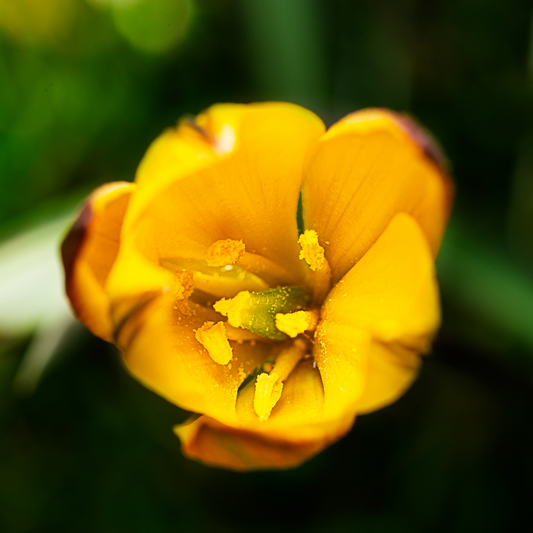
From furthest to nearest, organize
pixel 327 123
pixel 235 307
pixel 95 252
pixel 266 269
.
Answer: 1. pixel 327 123
2. pixel 266 269
3. pixel 235 307
4. pixel 95 252

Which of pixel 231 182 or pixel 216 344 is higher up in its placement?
pixel 231 182

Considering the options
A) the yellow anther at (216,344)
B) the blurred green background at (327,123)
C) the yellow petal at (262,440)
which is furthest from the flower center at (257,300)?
the blurred green background at (327,123)

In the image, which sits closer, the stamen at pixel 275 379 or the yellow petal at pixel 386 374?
the yellow petal at pixel 386 374

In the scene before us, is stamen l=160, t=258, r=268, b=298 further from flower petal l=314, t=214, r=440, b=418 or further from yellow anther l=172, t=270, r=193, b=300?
flower petal l=314, t=214, r=440, b=418

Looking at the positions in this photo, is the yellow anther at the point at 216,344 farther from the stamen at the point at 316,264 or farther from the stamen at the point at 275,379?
the stamen at the point at 316,264

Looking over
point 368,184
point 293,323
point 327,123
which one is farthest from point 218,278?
point 327,123

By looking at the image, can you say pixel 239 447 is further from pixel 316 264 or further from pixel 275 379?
pixel 316 264
